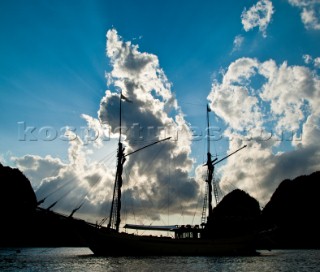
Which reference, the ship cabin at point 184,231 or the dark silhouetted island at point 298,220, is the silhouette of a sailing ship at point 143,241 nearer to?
the ship cabin at point 184,231

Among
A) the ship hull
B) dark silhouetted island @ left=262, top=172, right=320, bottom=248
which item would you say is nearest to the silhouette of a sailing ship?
the ship hull

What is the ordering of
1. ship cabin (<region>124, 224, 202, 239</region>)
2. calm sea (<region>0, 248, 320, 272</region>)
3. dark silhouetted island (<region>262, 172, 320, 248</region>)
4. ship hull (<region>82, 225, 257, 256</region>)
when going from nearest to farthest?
calm sea (<region>0, 248, 320, 272</region>) → ship hull (<region>82, 225, 257, 256</region>) → ship cabin (<region>124, 224, 202, 239</region>) → dark silhouetted island (<region>262, 172, 320, 248</region>)

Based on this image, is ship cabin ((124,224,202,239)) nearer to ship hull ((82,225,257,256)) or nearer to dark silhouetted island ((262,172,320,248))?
ship hull ((82,225,257,256))

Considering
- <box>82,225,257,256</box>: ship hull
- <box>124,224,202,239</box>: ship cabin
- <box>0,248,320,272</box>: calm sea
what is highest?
<box>124,224,202,239</box>: ship cabin

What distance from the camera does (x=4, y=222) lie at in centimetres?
18888

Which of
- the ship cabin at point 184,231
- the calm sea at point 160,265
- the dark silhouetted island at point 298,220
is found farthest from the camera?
the dark silhouetted island at point 298,220

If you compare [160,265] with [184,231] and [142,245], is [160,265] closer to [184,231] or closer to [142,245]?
[142,245]

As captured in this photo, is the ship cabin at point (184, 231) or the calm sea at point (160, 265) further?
the ship cabin at point (184, 231)

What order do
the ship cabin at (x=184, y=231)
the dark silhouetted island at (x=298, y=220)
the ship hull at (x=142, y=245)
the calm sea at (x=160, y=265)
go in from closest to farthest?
the calm sea at (x=160, y=265)
the ship hull at (x=142, y=245)
the ship cabin at (x=184, y=231)
the dark silhouetted island at (x=298, y=220)

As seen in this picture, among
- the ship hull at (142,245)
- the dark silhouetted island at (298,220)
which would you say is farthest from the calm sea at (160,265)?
the dark silhouetted island at (298,220)

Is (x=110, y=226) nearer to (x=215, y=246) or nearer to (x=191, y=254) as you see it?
(x=191, y=254)

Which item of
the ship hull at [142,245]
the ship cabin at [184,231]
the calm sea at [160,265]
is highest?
the ship cabin at [184,231]

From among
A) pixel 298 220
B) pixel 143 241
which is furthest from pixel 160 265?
pixel 298 220

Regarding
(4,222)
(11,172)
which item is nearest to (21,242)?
(4,222)
